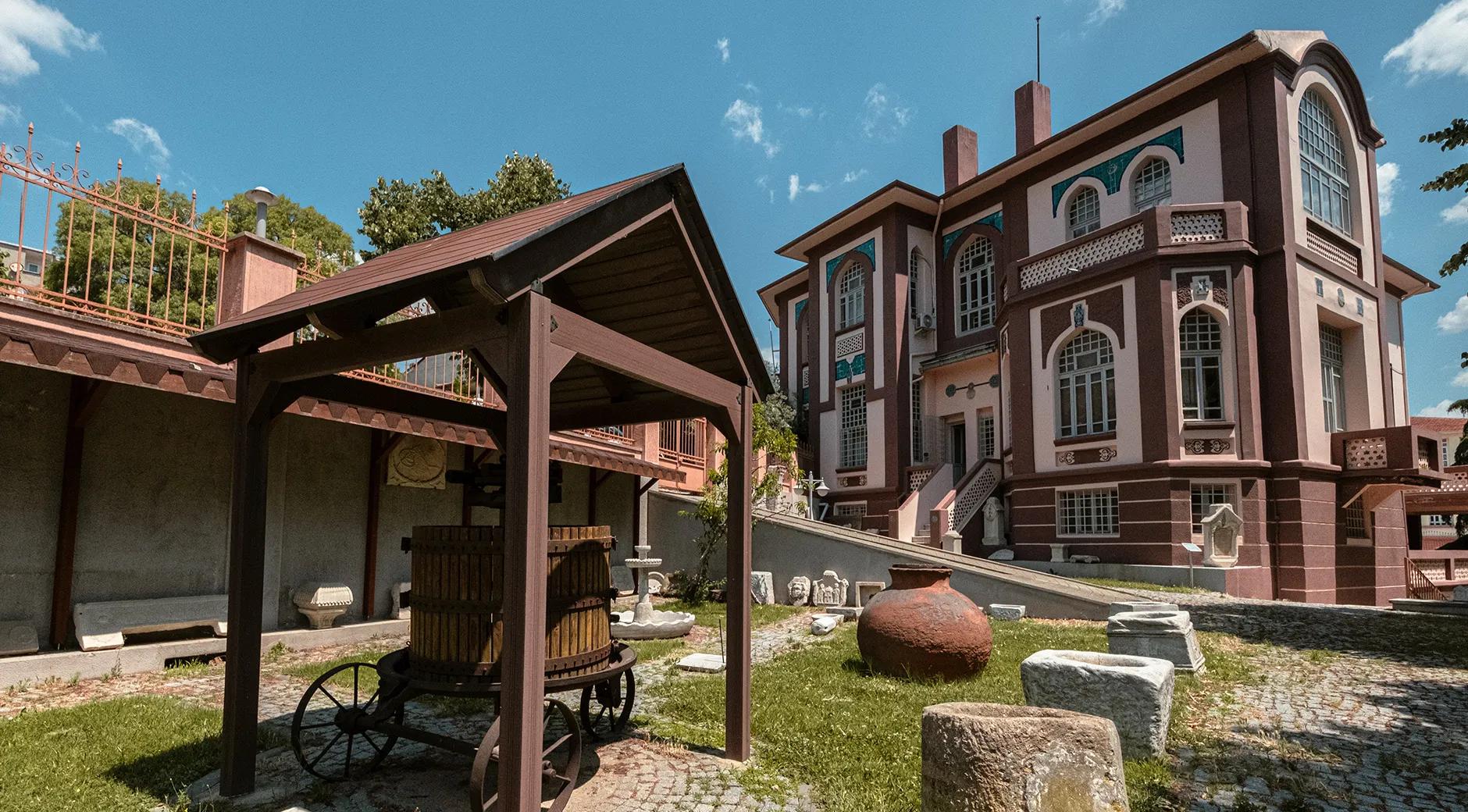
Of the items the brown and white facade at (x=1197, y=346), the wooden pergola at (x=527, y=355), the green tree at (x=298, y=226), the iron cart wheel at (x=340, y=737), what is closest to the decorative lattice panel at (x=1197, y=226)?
the brown and white facade at (x=1197, y=346)

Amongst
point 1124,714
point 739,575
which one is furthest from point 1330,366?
point 739,575

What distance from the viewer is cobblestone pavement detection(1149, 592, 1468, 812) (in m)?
4.70

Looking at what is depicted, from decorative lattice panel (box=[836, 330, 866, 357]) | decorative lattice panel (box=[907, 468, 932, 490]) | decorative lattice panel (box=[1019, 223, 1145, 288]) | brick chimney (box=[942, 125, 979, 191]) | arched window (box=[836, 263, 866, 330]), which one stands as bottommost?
decorative lattice panel (box=[907, 468, 932, 490])

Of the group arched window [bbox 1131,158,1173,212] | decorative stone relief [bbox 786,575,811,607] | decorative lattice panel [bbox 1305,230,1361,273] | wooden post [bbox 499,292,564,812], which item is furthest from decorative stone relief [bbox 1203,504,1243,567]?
wooden post [bbox 499,292,564,812]

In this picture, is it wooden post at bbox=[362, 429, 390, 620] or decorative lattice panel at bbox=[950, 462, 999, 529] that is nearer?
wooden post at bbox=[362, 429, 390, 620]

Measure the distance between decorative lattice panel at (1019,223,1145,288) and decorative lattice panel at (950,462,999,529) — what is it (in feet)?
17.0

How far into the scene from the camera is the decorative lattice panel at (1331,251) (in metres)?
18.1

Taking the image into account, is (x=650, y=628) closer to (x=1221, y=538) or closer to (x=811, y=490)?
(x=1221, y=538)

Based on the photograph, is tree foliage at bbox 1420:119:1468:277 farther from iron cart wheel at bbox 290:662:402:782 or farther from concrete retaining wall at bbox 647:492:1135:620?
iron cart wheel at bbox 290:662:402:782

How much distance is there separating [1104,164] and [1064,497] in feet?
27.8

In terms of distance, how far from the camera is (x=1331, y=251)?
1872 centimetres

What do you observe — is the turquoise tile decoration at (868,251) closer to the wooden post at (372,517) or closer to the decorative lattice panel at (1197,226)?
the decorative lattice panel at (1197,226)

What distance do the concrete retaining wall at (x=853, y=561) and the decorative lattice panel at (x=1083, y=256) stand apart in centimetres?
762

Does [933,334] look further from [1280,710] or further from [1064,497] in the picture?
[1280,710]
